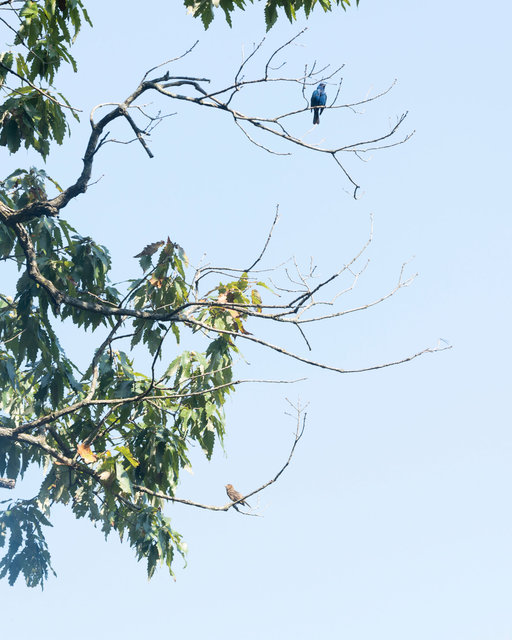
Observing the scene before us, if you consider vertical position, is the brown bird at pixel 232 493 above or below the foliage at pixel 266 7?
below

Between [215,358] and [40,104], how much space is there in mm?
2948

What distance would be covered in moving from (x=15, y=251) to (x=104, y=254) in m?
0.95

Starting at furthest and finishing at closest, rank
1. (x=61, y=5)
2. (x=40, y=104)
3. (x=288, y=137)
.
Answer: (x=40, y=104) → (x=288, y=137) → (x=61, y=5)

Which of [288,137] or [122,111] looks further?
[122,111]

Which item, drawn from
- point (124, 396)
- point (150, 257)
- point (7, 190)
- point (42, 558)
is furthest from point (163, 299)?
point (42, 558)

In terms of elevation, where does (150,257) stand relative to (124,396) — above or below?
above

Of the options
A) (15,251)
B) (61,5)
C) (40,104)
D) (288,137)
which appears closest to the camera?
(61,5)

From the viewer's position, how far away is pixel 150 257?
770 cm

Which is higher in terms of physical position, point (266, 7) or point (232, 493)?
point (266, 7)

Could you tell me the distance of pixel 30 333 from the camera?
8086 millimetres

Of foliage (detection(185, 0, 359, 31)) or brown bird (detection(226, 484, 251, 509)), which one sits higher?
foliage (detection(185, 0, 359, 31))

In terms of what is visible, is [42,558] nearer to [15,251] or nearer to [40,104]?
[15,251]

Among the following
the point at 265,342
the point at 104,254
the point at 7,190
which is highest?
the point at 7,190

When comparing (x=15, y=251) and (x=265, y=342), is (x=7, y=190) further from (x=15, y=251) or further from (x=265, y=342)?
(x=265, y=342)
